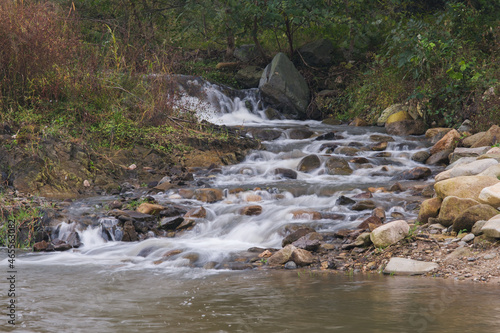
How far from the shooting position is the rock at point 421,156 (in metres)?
9.83

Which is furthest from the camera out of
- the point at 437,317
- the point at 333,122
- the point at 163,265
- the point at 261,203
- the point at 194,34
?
the point at 194,34

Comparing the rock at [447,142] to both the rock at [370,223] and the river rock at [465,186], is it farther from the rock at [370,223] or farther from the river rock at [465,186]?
the rock at [370,223]

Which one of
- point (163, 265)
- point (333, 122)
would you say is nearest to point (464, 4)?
point (333, 122)

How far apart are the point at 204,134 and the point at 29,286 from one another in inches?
250

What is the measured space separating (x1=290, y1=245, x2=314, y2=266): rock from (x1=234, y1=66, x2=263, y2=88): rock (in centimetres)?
1139

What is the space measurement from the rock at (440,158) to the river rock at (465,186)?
3.71 m

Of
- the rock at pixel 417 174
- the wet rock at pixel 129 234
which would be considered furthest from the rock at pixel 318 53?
the wet rock at pixel 129 234

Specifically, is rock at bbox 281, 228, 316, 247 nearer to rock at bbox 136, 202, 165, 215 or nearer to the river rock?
the river rock

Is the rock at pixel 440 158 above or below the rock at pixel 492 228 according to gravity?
above

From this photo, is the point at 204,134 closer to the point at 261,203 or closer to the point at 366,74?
the point at 261,203

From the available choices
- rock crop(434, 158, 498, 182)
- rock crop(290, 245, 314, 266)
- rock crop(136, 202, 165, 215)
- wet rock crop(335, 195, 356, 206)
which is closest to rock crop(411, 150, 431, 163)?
rock crop(434, 158, 498, 182)

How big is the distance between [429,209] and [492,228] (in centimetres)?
112

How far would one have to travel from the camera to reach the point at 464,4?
1221 cm

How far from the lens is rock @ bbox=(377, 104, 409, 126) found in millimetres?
12656
